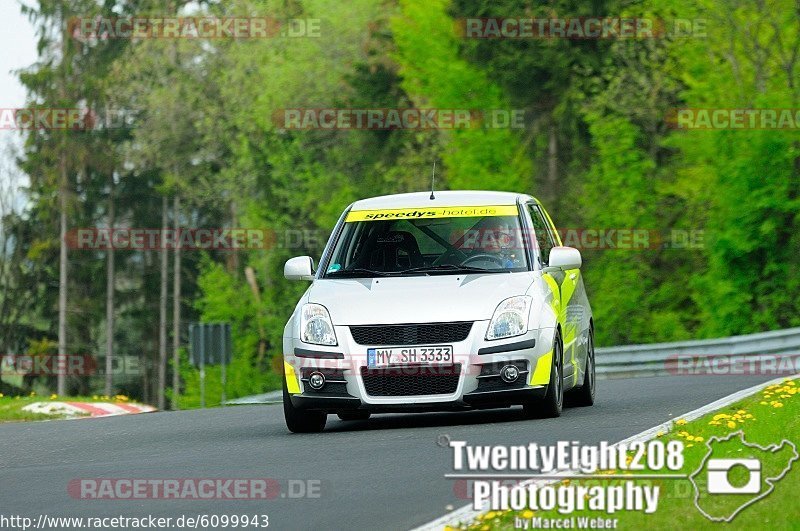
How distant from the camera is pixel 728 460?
9016 millimetres

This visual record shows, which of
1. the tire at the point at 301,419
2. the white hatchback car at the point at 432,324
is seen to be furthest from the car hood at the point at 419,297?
the tire at the point at 301,419

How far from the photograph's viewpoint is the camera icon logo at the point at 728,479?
840cm

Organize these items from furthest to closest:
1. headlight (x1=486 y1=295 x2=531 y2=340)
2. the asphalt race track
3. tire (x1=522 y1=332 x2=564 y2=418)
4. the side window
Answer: the side window
tire (x1=522 y1=332 x2=564 y2=418)
headlight (x1=486 y1=295 x2=531 y2=340)
the asphalt race track

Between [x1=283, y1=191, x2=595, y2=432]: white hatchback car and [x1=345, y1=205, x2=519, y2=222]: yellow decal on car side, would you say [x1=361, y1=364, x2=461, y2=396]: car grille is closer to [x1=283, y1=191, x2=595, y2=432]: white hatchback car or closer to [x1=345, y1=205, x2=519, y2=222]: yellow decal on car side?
[x1=283, y1=191, x2=595, y2=432]: white hatchback car

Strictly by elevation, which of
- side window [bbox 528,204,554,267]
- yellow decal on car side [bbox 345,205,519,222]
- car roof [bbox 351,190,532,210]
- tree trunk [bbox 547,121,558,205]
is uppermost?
tree trunk [bbox 547,121,558,205]

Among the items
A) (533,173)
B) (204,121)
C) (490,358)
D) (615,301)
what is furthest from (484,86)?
(490,358)

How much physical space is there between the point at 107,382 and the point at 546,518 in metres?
60.3

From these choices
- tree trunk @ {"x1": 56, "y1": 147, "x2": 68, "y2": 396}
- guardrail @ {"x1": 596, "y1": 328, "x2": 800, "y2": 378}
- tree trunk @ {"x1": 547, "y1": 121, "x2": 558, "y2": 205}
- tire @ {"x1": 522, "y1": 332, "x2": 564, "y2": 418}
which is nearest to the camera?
tire @ {"x1": 522, "y1": 332, "x2": 564, "y2": 418}

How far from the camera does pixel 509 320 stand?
13.1 meters

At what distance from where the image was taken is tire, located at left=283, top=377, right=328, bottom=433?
13555 millimetres

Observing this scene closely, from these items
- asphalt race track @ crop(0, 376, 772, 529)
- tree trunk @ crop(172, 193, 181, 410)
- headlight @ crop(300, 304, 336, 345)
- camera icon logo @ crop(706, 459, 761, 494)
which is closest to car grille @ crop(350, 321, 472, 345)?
headlight @ crop(300, 304, 336, 345)

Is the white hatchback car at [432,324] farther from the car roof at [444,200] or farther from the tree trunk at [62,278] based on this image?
the tree trunk at [62,278]

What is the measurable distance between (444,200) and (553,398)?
84.5 inches

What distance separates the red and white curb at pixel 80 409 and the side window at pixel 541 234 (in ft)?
17.8
